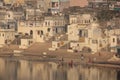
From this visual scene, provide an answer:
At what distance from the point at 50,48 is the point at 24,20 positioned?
9937mm

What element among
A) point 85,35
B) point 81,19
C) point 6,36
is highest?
point 81,19

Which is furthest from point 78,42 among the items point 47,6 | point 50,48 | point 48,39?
point 47,6

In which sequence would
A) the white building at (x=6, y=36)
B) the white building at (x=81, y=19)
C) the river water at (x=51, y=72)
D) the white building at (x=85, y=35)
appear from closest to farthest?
1. the river water at (x=51, y=72)
2. the white building at (x=85, y=35)
3. the white building at (x=6, y=36)
4. the white building at (x=81, y=19)

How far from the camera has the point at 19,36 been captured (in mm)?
50281

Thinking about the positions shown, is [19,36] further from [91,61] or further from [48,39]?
[91,61]

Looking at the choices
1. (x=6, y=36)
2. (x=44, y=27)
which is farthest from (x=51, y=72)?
(x=44, y=27)

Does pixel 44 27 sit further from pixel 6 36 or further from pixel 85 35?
pixel 85 35

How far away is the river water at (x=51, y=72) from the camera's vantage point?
31828 mm

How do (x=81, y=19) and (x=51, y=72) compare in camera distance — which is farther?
(x=81, y=19)

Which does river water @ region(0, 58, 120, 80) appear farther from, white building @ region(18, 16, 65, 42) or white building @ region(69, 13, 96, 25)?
white building @ region(69, 13, 96, 25)

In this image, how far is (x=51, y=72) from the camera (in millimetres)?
33844

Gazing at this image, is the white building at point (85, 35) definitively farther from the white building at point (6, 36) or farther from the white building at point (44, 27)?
the white building at point (6, 36)

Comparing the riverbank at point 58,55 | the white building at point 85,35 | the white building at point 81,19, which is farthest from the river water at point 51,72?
the white building at point 81,19

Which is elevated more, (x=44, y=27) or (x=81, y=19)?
(x=81, y=19)
